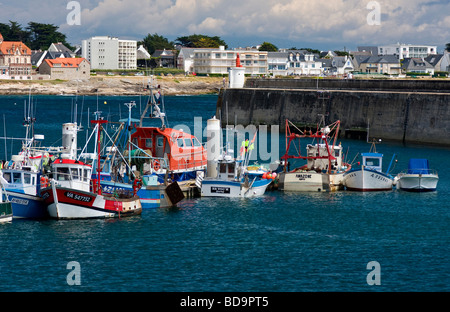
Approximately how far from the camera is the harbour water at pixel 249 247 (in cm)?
2534

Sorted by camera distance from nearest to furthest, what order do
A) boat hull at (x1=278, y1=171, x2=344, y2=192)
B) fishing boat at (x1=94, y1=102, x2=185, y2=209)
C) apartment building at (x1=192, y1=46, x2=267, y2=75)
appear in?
1. fishing boat at (x1=94, y1=102, x2=185, y2=209)
2. boat hull at (x1=278, y1=171, x2=344, y2=192)
3. apartment building at (x1=192, y1=46, x2=267, y2=75)

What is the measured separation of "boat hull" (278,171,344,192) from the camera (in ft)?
138

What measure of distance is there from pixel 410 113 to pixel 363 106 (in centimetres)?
573

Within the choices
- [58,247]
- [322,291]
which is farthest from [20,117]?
[322,291]

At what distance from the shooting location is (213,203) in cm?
3838

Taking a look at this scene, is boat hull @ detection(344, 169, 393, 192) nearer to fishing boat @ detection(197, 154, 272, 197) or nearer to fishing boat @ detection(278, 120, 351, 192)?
fishing boat @ detection(278, 120, 351, 192)

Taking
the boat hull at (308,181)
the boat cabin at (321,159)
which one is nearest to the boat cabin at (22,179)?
the boat hull at (308,181)

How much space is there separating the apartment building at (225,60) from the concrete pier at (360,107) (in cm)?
9327

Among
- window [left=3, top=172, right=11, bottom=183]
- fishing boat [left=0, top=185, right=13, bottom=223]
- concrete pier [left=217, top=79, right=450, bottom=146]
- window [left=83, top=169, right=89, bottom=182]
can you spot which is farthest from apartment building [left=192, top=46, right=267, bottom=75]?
fishing boat [left=0, top=185, right=13, bottom=223]

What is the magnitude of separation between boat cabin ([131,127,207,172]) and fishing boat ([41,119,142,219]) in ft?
22.4

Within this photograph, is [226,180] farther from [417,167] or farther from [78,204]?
[417,167]

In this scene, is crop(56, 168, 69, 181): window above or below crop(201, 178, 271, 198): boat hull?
above

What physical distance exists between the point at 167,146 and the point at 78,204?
29.9 ft
